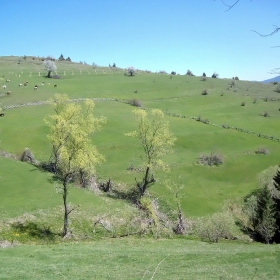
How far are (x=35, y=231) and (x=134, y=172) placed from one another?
86.7ft

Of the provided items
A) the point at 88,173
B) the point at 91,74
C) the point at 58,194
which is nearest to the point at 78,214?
the point at 58,194

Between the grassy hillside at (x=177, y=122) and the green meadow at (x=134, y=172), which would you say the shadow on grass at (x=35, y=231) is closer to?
the green meadow at (x=134, y=172)

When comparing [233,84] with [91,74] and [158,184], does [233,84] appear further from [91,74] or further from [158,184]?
[158,184]

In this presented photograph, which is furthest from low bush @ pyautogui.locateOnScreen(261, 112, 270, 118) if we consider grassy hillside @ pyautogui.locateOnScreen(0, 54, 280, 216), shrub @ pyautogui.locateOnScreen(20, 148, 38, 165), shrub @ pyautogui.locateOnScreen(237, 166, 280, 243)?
shrub @ pyautogui.locateOnScreen(20, 148, 38, 165)

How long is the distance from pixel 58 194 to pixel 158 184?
19662 millimetres

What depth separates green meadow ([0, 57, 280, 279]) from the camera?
73.5 feet

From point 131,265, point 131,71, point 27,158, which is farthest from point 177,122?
point 131,265

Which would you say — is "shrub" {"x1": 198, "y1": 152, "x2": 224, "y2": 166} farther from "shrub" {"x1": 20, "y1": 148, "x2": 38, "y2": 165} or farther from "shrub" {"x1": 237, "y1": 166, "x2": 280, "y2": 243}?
"shrub" {"x1": 20, "y1": 148, "x2": 38, "y2": 165}

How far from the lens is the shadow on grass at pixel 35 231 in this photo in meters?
38.3

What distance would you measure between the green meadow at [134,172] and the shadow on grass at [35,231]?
1.69 ft

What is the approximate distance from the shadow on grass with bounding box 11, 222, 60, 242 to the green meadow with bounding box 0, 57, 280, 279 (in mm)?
516

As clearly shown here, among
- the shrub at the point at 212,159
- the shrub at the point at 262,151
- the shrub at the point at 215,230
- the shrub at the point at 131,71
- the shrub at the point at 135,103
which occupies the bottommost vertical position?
the shrub at the point at 215,230

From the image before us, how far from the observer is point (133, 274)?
19219mm

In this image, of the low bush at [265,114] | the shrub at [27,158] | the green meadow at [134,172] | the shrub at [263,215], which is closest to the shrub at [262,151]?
the green meadow at [134,172]
